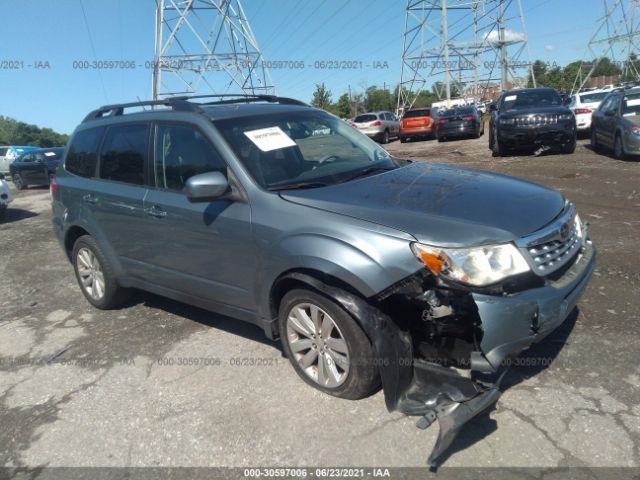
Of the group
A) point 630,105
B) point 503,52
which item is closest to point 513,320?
point 630,105

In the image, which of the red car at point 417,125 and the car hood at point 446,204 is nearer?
the car hood at point 446,204

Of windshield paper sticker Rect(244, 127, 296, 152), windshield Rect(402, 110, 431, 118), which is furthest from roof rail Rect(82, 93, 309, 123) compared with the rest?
windshield Rect(402, 110, 431, 118)

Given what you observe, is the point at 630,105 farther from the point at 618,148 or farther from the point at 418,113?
the point at 418,113

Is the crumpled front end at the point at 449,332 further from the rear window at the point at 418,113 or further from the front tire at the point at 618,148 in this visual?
the rear window at the point at 418,113

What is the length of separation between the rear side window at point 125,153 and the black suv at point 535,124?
1070cm

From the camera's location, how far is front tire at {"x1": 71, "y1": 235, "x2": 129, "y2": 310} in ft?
16.2

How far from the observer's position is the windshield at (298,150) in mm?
3695

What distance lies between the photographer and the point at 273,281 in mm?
3395

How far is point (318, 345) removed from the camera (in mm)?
3318

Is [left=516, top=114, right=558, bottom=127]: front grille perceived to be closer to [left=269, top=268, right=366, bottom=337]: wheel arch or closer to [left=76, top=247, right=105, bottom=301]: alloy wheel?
[left=76, top=247, right=105, bottom=301]: alloy wheel

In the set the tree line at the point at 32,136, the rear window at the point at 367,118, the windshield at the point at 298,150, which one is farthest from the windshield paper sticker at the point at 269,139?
the tree line at the point at 32,136

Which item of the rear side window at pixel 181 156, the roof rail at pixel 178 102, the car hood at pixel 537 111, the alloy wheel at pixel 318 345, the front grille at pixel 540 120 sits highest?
the roof rail at pixel 178 102

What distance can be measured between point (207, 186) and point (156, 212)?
89 cm

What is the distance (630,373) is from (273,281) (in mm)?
2289
